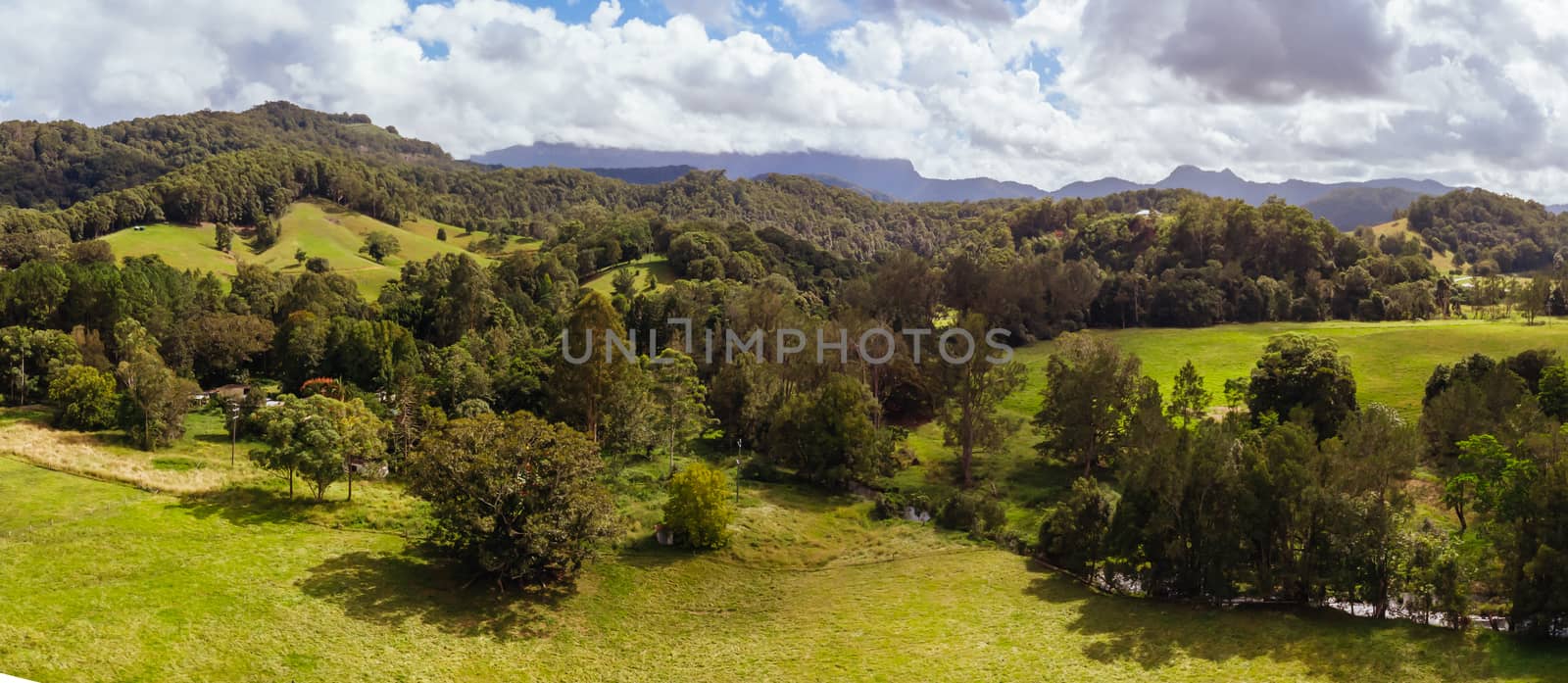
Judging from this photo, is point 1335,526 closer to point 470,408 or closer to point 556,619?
point 556,619

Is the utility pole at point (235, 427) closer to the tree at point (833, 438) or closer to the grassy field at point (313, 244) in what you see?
the tree at point (833, 438)

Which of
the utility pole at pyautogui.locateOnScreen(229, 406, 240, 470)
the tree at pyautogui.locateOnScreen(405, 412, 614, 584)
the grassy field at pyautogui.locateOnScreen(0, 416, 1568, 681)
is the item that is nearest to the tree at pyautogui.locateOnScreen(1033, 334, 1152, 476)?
the grassy field at pyautogui.locateOnScreen(0, 416, 1568, 681)

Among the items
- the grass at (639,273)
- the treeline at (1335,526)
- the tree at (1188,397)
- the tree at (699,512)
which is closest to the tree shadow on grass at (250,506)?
the tree at (699,512)

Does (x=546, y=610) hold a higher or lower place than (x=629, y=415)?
lower

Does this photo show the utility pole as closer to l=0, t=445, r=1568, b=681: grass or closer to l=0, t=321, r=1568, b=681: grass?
l=0, t=321, r=1568, b=681: grass

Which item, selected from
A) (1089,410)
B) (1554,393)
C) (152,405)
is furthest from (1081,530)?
(152,405)
